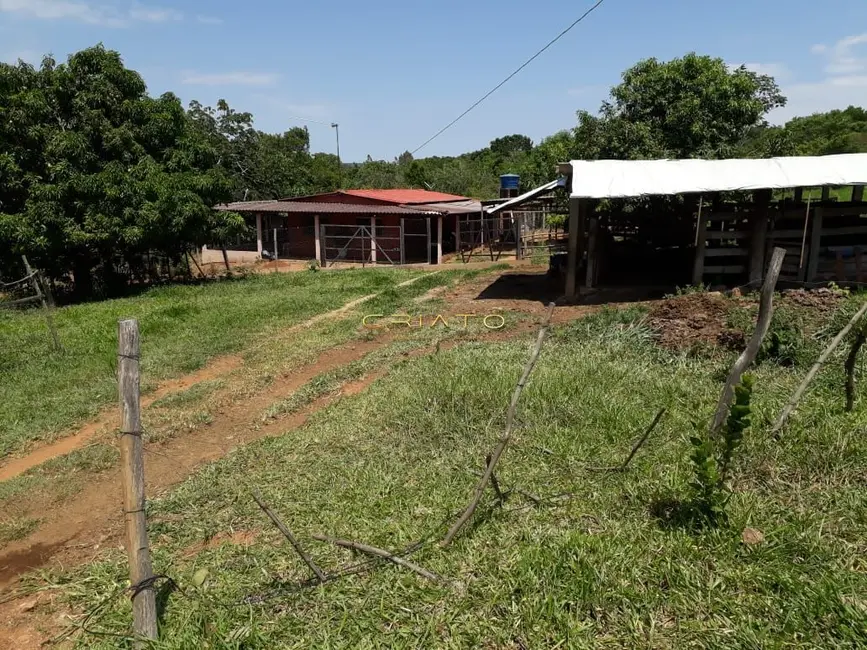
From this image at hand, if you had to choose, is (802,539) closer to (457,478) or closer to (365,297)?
(457,478)

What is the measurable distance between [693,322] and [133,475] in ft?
23.6

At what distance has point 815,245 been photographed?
11180mm

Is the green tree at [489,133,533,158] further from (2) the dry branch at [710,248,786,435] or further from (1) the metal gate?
(2) the dry branch at [710,248,786,435]

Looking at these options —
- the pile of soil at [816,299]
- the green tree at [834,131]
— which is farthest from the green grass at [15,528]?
the green tree at [834,131]

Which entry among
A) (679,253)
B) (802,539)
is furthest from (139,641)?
(679,253)

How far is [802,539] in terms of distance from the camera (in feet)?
11.3

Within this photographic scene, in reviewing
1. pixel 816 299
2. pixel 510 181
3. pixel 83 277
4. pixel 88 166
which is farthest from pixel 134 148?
pixel 510 181

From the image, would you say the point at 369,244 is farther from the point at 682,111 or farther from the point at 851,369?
the point at 851,369

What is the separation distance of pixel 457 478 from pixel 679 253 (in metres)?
12.9

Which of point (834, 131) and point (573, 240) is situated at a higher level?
point (834, 131)

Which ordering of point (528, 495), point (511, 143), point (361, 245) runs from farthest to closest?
point (511, 143) → point (361, 245) → point (528, 495)

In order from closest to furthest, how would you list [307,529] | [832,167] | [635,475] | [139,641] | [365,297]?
[139,641] → [307,529] → [635,475] → [832,167] → [365,297]

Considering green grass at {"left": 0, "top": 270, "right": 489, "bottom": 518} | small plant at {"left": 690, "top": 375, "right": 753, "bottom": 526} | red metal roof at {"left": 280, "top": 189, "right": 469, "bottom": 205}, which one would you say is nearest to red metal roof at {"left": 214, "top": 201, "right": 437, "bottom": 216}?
red metal roof at {"left": 280, "top": 189, "right": 469, "bottom": 205}

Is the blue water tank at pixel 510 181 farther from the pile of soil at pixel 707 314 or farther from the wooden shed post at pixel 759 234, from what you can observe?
the pile of soil at pixel 707 314
